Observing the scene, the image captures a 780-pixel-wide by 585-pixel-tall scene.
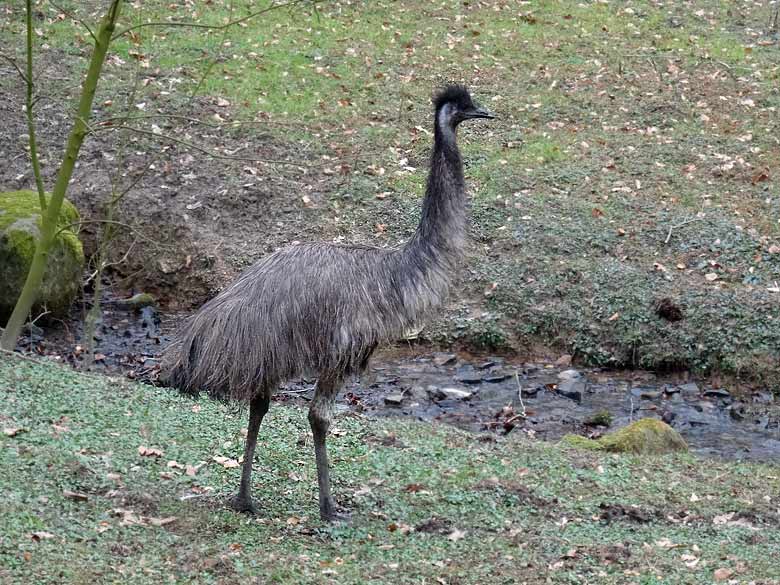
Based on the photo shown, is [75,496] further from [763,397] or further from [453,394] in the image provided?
[763,397]

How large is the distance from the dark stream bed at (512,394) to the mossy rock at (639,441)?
726mm

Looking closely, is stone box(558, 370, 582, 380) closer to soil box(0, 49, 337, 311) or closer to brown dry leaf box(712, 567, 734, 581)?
soil box(0, 49, 337, 311)

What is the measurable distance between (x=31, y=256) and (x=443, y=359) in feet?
16.1

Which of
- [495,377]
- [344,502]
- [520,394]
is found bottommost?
[344,502]

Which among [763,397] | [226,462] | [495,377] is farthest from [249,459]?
[763,397]

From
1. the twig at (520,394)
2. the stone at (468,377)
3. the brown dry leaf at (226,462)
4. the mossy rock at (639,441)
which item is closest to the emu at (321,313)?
the brown dry leaf at (226,462)

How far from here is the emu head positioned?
8320mm

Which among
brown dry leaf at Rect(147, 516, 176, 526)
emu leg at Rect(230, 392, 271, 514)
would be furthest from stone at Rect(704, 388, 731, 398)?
brown dry leaf at Rect(147, 516, 176, 526)

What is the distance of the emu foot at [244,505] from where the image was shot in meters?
8.01

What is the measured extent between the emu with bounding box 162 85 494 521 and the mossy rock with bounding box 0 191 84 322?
5608 millimetres

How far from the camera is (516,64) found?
64.2ft

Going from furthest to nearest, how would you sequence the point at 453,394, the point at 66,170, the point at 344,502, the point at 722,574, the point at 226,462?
1. the point at 453,394
2. the point at 66,170
3. the point at 226,462
4. the point at 344,502
5. the point at 722,574

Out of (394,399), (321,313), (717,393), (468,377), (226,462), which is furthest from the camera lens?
(468,377)

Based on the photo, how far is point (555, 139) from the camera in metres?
17.4
